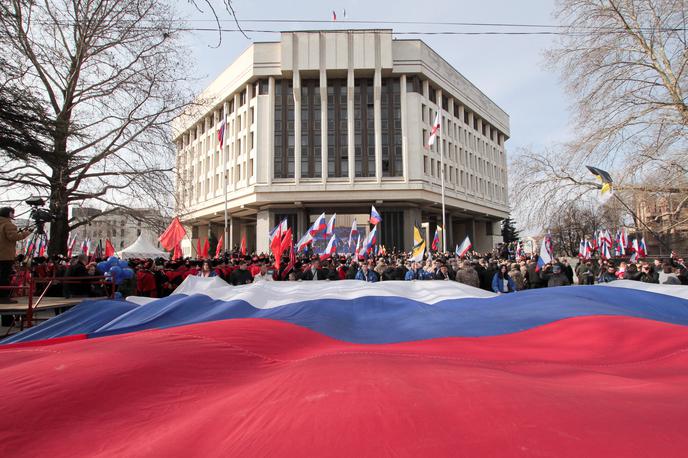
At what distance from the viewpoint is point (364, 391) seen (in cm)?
186

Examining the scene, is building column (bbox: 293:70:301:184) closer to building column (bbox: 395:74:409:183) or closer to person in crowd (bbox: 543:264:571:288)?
building column (bbox: 395:74:409:183)

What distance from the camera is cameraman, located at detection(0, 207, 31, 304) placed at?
8.02 m

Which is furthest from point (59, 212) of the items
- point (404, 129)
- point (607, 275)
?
point (404, 129)

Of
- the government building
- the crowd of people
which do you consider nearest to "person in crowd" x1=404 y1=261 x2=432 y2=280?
the crowd of people

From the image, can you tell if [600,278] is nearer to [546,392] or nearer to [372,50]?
[546,392]

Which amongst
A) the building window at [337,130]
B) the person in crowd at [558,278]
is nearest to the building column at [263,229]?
the building window at [337,130]

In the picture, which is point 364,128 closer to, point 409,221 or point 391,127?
point 391,127

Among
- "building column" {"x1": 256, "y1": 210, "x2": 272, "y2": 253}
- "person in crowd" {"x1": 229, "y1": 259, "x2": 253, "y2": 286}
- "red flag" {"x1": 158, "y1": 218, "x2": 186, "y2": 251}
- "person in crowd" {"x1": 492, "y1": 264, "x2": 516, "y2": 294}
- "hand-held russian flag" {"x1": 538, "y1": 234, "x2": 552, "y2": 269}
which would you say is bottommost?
"person in crowd" {"x1": 492, "y1": 264, "x2": 516, "y2": 294}

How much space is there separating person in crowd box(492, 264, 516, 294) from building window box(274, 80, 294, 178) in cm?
3281

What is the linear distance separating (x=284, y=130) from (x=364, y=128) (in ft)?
28.5

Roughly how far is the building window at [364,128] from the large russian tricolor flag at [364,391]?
1538 inches

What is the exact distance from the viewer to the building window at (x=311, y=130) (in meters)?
43.1

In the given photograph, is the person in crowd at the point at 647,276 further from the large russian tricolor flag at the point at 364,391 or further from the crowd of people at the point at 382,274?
the large russian tricolor flag at the point at 364,391

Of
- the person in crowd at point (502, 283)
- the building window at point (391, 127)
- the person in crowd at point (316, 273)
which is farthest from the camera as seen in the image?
the building window at point (391, 127)
